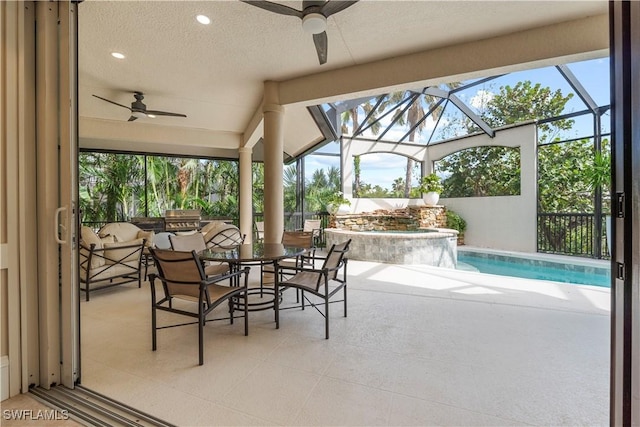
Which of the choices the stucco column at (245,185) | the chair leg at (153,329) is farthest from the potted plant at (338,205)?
the chair leg at (153,329)

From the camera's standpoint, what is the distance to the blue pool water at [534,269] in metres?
5.75

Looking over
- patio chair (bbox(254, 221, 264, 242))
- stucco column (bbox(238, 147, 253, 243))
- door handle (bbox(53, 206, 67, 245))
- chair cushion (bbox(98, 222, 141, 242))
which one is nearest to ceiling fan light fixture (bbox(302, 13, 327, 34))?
door handle (bbox(53, 206, 67, 245))

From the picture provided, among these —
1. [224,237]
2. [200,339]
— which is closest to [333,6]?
[200,339]

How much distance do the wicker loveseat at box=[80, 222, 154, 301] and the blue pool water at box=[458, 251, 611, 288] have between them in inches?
276

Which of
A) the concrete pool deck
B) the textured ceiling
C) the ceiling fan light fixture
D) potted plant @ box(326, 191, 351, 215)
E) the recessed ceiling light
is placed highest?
the textured ceiling

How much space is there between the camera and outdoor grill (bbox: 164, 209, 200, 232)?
8.49 m

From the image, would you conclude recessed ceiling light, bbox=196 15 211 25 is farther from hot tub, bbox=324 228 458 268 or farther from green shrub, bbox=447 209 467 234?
green shrub, bbox=447 209 467 234

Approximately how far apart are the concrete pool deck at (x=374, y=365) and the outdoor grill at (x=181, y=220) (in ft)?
16.3

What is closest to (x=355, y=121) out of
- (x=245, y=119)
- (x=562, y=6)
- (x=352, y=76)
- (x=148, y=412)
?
(x=245, y=119)

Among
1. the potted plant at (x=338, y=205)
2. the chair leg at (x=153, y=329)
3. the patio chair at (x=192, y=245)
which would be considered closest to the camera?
the chair leg at (x=153, y=329)

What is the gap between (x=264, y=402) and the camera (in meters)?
1.82

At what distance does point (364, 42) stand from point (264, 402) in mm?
3806

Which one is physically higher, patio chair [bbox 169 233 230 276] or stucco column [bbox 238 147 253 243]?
stucco column [bbox 238 147 253 243]

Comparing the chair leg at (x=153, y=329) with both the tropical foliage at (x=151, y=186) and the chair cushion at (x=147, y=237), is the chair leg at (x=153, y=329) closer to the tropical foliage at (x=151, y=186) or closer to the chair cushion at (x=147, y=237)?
the chair cushion at (x=147, y=237)
